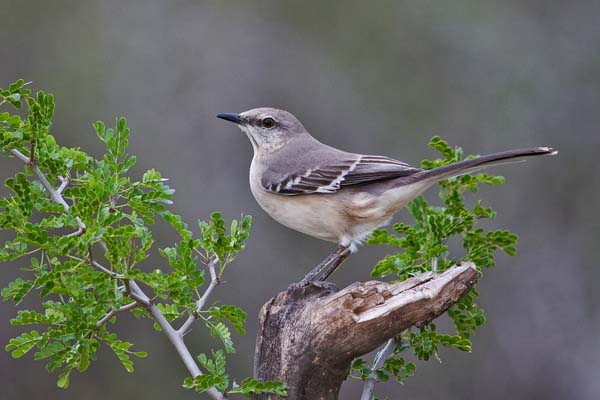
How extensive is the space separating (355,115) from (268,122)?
316 cm

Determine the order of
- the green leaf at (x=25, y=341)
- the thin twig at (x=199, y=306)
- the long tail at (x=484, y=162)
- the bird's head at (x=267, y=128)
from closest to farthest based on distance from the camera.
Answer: the green leaf at (x=25, y=341) → the thin twig at (x=199, y=306) → the long tail at (x=484, y=162) → the bird's head at (x=267, y=128)

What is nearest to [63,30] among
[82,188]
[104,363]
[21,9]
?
[21,9]

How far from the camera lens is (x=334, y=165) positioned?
199 inches

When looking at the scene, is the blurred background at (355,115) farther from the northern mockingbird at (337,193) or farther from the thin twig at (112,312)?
the thin twig at (112,312)

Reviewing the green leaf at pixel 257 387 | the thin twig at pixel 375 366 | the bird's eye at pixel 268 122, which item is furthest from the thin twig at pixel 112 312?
the bird's eye at pixel 268 122

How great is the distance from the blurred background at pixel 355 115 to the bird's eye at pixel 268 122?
97.1 inches

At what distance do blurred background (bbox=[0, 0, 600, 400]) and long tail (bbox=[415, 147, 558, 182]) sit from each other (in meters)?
3.76

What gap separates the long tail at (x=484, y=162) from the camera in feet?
13.4

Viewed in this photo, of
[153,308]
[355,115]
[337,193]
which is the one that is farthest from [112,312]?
[355,115]

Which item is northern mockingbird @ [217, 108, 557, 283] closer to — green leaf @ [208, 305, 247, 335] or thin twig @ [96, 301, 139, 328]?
green leaf @ [208, 305, 247, 335]

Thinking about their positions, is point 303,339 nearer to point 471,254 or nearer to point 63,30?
point 471,254

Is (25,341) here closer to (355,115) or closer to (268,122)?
(268,122)

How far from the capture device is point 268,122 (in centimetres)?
564

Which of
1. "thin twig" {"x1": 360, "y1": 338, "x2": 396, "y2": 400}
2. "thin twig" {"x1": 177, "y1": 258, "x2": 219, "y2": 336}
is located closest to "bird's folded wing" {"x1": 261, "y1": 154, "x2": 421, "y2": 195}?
"thin twig" {"x1": 360, "y1": 338, "x2": 396, "y2": 400}
